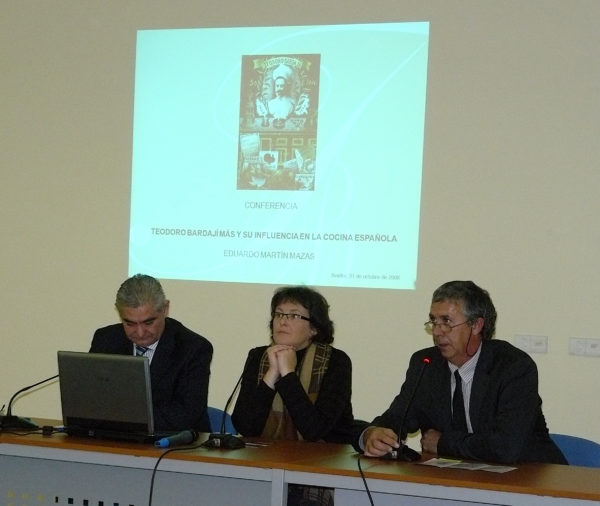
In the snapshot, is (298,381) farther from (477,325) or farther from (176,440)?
(477,325)

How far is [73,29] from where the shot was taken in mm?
4828

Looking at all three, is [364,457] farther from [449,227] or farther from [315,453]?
[449,227]

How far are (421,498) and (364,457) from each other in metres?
0.27

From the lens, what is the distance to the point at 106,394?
270 centimetres

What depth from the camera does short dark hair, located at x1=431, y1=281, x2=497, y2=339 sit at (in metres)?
2.93

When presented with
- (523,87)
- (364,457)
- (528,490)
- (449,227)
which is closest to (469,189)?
(449,227)

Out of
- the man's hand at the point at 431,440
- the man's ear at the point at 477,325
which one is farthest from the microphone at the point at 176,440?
the man's ear at the point at 477,325

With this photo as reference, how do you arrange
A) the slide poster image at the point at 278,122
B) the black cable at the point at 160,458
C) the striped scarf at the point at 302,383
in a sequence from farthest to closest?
the slide poster image at the point at 278,122
the striped scarf at the point at 302,383
the black cable at the point at 160,458

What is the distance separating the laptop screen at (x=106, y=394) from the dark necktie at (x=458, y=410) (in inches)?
40.5

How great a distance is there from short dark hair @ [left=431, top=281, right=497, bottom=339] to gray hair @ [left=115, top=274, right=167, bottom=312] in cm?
103

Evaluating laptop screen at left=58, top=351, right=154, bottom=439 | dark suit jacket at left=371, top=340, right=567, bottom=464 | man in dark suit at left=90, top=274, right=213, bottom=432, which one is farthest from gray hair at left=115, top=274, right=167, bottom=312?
dark suit jacket at left=371, top=340, right=567, bottom=464

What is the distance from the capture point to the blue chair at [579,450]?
288cm

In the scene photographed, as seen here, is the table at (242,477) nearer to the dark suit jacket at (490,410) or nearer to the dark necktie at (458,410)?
the dark suit jacket at (490,410)

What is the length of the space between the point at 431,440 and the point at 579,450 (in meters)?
0.53
